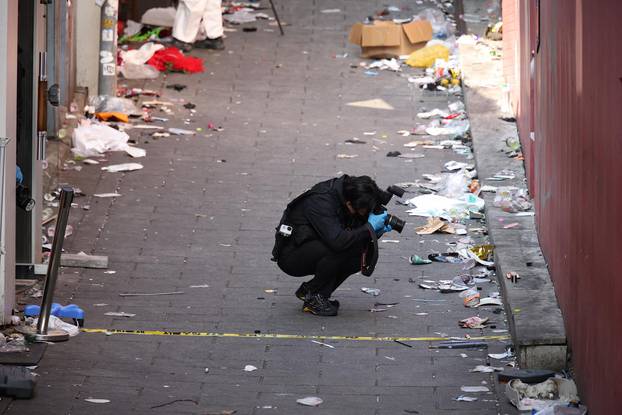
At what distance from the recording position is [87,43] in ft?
47.6

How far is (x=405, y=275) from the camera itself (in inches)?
410

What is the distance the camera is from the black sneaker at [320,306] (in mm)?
9383

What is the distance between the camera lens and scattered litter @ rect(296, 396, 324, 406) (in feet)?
25.4

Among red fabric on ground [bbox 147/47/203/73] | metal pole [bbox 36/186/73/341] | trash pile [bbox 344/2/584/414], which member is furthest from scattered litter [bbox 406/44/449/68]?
metal pole [bbox 36/186/73/341]

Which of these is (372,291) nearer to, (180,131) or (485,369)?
(485,369)

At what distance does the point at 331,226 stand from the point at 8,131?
7.40ft

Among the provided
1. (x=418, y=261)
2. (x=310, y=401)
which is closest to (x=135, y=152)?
(x=418, y=261)

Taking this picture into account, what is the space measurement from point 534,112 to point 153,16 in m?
7.82

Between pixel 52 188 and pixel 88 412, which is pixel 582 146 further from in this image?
pixel 52 188

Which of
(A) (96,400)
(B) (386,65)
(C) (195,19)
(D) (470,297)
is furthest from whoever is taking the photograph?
(C) (195,19)

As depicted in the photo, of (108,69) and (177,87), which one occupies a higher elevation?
(108,69)

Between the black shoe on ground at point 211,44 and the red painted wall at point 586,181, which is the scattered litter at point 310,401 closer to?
the red painted wall at point 586,181

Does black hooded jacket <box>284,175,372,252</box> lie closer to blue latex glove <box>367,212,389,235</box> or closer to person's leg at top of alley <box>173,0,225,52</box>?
blue latex glove <box>367,212,389,235</box>

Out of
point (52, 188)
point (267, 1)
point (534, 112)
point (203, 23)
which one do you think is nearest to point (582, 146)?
point (534, 112)
